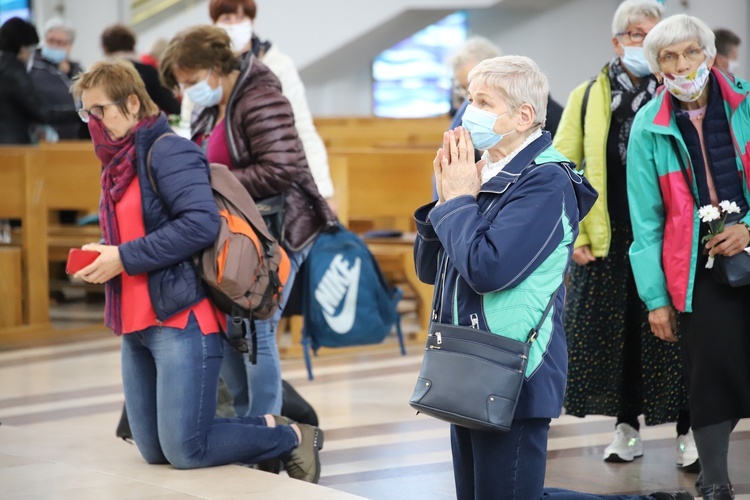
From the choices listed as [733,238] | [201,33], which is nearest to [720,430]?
[733,238]

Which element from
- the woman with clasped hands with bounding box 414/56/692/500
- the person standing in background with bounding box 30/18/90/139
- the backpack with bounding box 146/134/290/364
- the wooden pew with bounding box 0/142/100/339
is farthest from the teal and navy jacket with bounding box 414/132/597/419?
the person standing in background with bounding box 30/18/90/139

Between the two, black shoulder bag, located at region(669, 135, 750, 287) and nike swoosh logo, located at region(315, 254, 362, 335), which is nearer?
black shoulder bag, located at region(669, 135, 750, 287)

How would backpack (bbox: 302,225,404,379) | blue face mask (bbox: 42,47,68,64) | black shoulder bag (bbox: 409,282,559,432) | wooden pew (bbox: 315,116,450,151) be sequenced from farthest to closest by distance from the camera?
1. blue face mask (bbox: 42,47,68,64)
2. wooden pew (bbox: 315,116,450,151)
3. backpack (bbox: 302,225,404,379)
4. black shoulder bag (bbox: 409,282,559,432)

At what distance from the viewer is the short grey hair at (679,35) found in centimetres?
350

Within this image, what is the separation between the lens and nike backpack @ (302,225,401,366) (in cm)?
561

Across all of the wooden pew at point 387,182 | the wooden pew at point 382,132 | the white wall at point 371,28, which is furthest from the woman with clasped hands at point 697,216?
the white wall at point 371,28

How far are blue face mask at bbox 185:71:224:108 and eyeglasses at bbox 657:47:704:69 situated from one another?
1.60 meters

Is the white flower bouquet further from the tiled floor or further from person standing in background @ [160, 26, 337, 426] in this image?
person standing in background @ [160, 26, 337, 426]

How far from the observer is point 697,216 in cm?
352

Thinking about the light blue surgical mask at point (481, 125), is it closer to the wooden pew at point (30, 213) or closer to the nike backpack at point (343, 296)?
the nike backpack at point (343, 296)

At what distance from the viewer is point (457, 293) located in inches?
106

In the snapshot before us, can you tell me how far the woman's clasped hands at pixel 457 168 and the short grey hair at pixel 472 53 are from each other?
214 cm

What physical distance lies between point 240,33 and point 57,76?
5.42 meters

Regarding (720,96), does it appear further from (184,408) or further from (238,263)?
(184,408)
